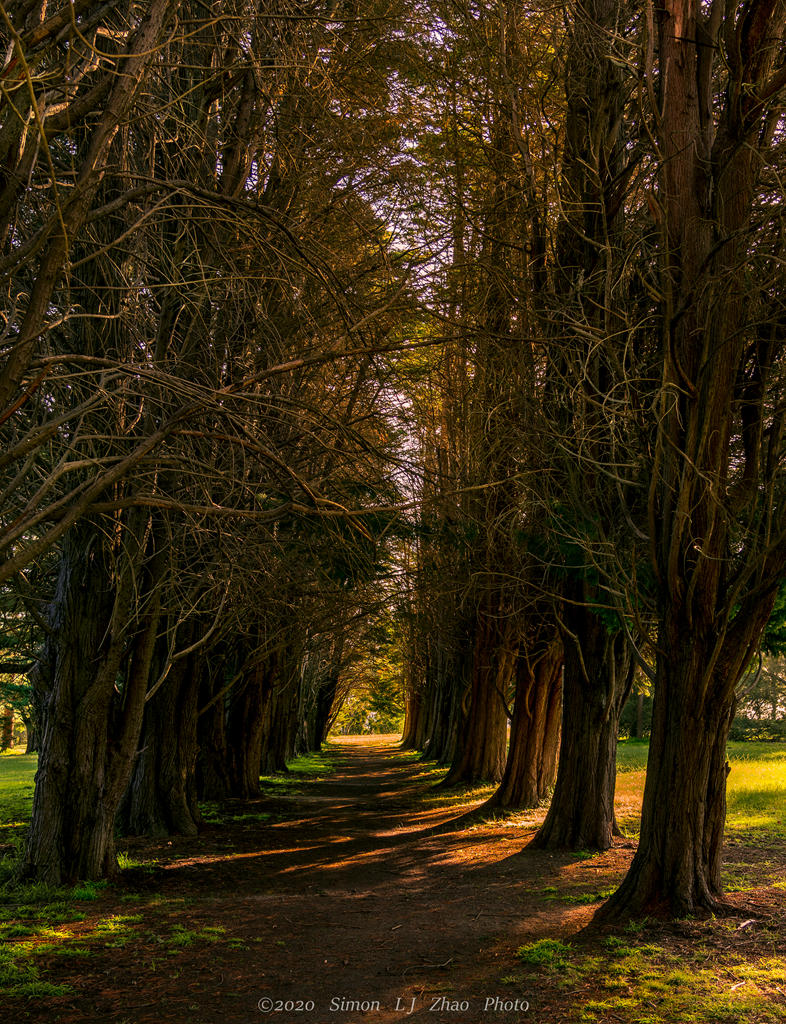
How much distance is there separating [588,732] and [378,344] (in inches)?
243

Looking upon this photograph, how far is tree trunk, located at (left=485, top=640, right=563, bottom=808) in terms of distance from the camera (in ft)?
45.6

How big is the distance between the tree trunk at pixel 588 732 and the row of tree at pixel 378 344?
4 centimetres

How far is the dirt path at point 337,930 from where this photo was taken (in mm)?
5145

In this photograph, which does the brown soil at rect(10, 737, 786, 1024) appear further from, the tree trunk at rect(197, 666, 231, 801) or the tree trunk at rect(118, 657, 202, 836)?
the tree trunk at rect(197, 666, 231, 801)

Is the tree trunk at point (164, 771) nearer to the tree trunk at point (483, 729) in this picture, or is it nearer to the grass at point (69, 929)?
the grass at point (69, 929)

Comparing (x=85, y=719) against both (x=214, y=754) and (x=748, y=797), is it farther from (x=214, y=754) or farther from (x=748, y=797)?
(x=748, y=797)

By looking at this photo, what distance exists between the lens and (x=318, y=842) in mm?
12594

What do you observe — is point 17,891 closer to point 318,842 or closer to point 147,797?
point 147,797

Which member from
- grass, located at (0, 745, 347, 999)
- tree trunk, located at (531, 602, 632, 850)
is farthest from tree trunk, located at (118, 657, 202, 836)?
tree trunk, located at (531, 602, 632, 850)

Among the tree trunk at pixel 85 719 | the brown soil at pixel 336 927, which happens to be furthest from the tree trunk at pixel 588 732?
the tree trunk at pixel 85 719

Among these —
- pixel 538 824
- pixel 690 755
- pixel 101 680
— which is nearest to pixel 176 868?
pixel 101 680

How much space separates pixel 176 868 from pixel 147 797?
2498mm

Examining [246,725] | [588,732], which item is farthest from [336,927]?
[246,725]

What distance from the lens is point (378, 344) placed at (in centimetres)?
606
